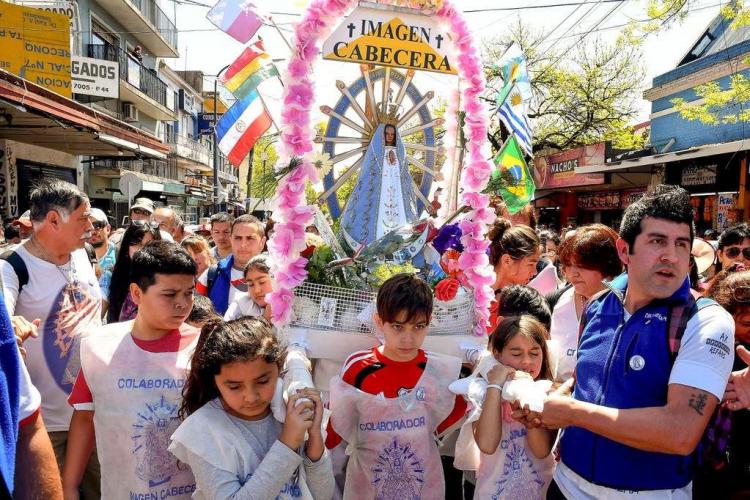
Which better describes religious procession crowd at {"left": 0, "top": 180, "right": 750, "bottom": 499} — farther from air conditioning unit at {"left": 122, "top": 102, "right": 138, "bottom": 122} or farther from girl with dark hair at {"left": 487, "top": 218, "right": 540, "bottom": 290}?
air conditioning unit at {"left": 122, "top": 102, "right": 138, "bottom": 122}

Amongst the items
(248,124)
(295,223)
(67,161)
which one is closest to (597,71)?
(67,161)

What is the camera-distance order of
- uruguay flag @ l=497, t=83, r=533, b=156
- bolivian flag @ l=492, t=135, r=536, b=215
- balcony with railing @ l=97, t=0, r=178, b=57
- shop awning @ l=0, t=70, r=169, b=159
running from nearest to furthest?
bolivian flag @ l=492, t=135, r=536, b=215, uruguay flag @ l=497, t=83, r=533, b=156, shop awning @ l=0, t=70, r=169, b=159, balcony with railing @ l=97, t=0, r=178, b=57

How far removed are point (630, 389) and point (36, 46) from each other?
492 inches

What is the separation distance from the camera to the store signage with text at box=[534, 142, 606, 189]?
1706 centimetres

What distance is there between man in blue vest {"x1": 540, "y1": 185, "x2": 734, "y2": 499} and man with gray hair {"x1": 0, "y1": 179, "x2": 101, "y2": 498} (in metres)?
2.25

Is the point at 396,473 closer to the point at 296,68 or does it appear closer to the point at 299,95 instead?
the point at 299,95

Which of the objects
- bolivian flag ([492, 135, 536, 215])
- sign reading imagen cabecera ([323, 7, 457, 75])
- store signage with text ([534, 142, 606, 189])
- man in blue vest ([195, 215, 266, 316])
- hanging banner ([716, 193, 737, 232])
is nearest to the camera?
sign reading imagen cabecera ([323, 7, 457, 75])

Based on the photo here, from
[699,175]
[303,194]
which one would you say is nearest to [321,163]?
[303,194]

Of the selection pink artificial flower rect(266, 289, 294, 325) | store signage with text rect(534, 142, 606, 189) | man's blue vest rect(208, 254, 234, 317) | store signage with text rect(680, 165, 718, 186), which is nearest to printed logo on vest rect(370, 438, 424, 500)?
pink artificial flower rect(266, 289, 294, 325)

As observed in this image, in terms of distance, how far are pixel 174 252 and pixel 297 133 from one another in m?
0.92

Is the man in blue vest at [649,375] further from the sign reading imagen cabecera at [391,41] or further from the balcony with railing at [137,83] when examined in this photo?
the balcony with railing at [137,83]

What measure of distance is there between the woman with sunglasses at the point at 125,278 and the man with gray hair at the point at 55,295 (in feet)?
1.00

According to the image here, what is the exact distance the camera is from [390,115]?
360cm

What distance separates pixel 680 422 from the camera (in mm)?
1698
